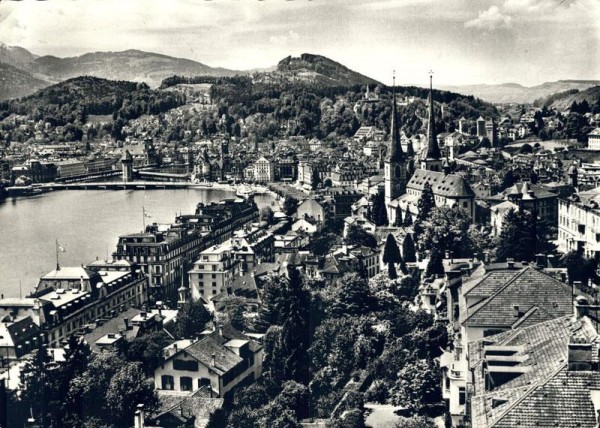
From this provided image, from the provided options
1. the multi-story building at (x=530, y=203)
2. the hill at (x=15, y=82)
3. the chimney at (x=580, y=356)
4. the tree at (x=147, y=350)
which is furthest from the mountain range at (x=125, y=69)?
the chimney at (x=580, y=356)

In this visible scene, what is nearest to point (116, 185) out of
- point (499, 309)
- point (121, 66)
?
point (121, 66)

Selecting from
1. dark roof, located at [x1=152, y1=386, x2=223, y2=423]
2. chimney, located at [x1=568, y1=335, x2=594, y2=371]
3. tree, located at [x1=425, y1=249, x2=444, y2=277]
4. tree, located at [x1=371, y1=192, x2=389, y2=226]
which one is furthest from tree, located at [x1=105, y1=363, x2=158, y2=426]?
tree, located at [x1=371, y1=192, x2=389, y2=226]

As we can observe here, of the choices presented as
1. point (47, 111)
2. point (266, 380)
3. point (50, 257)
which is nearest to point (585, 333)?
point (266, 380)

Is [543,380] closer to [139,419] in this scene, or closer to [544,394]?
[544,394]

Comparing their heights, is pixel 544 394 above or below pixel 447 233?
above

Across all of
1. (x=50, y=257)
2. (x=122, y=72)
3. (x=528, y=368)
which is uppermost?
(x=122, y=72)

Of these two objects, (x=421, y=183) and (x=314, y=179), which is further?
(x=314, y=179)

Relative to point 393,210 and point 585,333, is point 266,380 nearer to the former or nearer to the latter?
point 585,333
